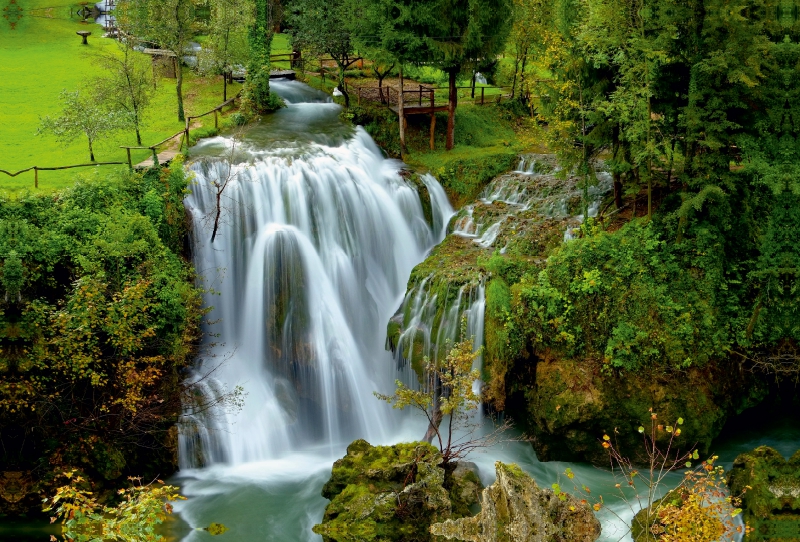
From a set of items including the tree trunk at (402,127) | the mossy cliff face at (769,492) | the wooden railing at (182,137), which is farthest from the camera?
the tree trunk at (402,127)

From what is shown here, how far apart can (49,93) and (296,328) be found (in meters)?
15.9

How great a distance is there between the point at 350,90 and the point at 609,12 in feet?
53.4

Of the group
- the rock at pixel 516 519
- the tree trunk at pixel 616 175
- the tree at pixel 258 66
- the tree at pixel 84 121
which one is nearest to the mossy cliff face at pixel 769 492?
the rock at pixel 516 519

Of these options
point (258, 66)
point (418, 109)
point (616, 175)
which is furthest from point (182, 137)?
point (616, 175)

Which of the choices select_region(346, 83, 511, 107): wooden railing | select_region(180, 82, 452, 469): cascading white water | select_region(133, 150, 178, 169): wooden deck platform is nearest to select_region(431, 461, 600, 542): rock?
select_region(180, 82, 452, 469): cascading white water

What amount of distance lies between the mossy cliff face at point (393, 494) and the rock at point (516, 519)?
1956mm

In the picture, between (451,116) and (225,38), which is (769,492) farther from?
(225,38)

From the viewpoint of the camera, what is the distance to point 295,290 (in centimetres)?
2059

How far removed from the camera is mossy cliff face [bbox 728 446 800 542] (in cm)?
1397

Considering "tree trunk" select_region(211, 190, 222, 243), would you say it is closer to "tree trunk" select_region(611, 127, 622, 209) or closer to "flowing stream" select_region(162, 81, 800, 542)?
"flowing stream" select_region(162, 81, 800, 542)

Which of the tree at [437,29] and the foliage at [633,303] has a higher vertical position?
the tree at [437,29]

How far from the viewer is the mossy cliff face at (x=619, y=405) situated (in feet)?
55.2

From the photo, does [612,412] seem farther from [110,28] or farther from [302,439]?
[110,28]

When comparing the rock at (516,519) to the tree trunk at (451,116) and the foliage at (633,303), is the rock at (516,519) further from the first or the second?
the tree trunk at (451,116)
